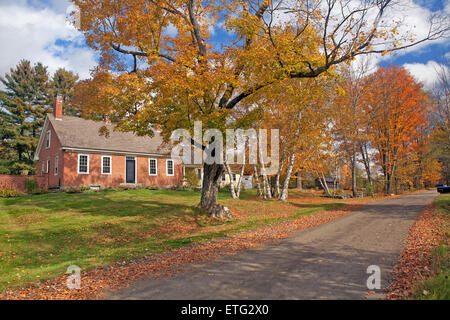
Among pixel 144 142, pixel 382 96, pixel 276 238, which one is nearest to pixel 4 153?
pixel 144 142

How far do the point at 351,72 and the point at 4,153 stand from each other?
153ft

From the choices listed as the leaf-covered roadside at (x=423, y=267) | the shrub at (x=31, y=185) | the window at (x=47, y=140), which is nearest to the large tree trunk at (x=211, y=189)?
the leaf-covered roadside at (x=423, y=267)

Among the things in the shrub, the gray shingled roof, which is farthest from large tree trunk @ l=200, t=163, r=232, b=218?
the shrub

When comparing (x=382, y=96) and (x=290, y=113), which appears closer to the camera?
(x=290, y=113)

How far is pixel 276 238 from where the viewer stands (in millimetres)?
10070

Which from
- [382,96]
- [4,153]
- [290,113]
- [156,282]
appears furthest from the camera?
[4,153]

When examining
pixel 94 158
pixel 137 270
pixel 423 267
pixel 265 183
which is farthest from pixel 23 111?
pixel 423 267

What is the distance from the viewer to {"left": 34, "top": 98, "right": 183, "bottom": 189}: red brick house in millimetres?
26205

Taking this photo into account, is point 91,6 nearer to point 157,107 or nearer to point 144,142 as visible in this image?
point 157,107

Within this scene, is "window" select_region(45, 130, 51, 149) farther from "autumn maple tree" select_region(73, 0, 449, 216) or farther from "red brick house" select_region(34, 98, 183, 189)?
"autumn maple tree" select_region(73, 0, 449, 216)

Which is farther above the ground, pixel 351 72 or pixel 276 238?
pixel 351 72

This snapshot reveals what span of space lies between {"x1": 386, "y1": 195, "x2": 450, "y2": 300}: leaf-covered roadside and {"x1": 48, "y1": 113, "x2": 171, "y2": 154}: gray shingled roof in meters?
20.1

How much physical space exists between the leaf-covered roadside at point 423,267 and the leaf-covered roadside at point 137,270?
3997 mm
